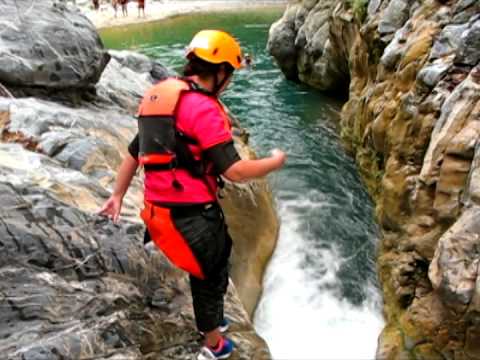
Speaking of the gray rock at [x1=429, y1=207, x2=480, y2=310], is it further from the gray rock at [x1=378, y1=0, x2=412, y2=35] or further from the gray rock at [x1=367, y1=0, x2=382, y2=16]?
the gray rock at [x1=367, y1=0, x2=382, y2=16]

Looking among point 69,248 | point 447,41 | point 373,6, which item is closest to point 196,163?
point 69,248

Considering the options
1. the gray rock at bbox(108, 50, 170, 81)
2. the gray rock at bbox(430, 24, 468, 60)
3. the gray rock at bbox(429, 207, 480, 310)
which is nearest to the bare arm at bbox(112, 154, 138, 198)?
the gray rock at bbox(429, 207, 480, 310)

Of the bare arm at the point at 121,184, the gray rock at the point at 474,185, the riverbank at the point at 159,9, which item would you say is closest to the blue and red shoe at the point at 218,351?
the bare arm at the point at 121,184

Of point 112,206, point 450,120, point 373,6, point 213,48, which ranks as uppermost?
point 213,48

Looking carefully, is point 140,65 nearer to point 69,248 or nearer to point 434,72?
point 434,72

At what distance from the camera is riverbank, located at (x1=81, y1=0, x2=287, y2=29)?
51.5 m

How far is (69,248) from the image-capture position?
496 cm

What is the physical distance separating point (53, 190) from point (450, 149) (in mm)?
4914

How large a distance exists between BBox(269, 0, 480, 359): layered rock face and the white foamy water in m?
0.46

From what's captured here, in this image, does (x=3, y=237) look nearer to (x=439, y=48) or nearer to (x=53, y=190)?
(x=53, y=190)

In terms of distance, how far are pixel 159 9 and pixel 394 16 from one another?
49.9 metres

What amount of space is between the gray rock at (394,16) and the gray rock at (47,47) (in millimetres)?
6641

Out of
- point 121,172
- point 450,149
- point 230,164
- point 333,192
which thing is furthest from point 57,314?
point 333,192

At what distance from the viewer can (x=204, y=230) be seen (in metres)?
4.50
